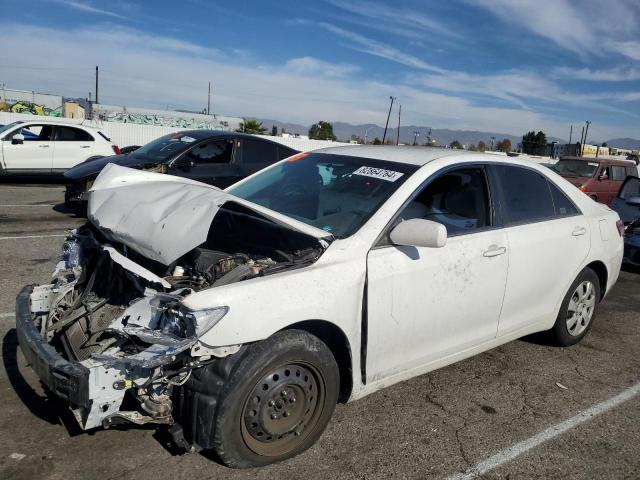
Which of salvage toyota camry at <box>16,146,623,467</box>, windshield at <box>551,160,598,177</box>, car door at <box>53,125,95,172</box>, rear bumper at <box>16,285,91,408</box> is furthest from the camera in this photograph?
windshield at <box>551,160,598,177</box>

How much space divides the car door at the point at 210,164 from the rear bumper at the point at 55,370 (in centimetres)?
625

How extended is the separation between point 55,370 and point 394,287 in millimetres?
1803

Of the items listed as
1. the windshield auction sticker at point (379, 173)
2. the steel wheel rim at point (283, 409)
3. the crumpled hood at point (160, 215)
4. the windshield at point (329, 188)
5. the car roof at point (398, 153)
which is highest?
the car roof at point (398, 153)

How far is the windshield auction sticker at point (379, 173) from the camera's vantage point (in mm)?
3504

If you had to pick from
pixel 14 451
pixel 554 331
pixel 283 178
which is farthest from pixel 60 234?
pixel 554 331

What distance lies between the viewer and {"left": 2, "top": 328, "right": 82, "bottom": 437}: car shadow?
3084 millimetres

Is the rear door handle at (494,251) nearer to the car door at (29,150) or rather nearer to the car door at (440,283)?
the car door at (440,283)

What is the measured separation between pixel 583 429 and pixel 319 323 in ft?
6.41

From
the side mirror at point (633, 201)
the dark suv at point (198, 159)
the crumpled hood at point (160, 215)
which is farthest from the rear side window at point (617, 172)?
the crumpled hood at point (160, 215)

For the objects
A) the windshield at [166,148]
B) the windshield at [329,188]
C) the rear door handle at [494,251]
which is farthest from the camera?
the windshield at [166,148]

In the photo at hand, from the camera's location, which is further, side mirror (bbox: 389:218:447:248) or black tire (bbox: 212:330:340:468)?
side mirror (bbox: 389:218:447:248)

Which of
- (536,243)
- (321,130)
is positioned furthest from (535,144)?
(536,243)

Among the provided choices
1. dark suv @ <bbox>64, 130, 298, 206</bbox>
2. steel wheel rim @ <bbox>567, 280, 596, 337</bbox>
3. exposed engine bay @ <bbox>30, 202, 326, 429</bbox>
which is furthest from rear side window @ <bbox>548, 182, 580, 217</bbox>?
dark suv @ <bbox>64, 130, 298, 206</bbox>

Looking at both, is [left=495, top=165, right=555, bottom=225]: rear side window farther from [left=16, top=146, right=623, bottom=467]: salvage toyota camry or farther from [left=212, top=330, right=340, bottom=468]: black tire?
[left=212, top=330, right=340, bottom=468]: black tire
